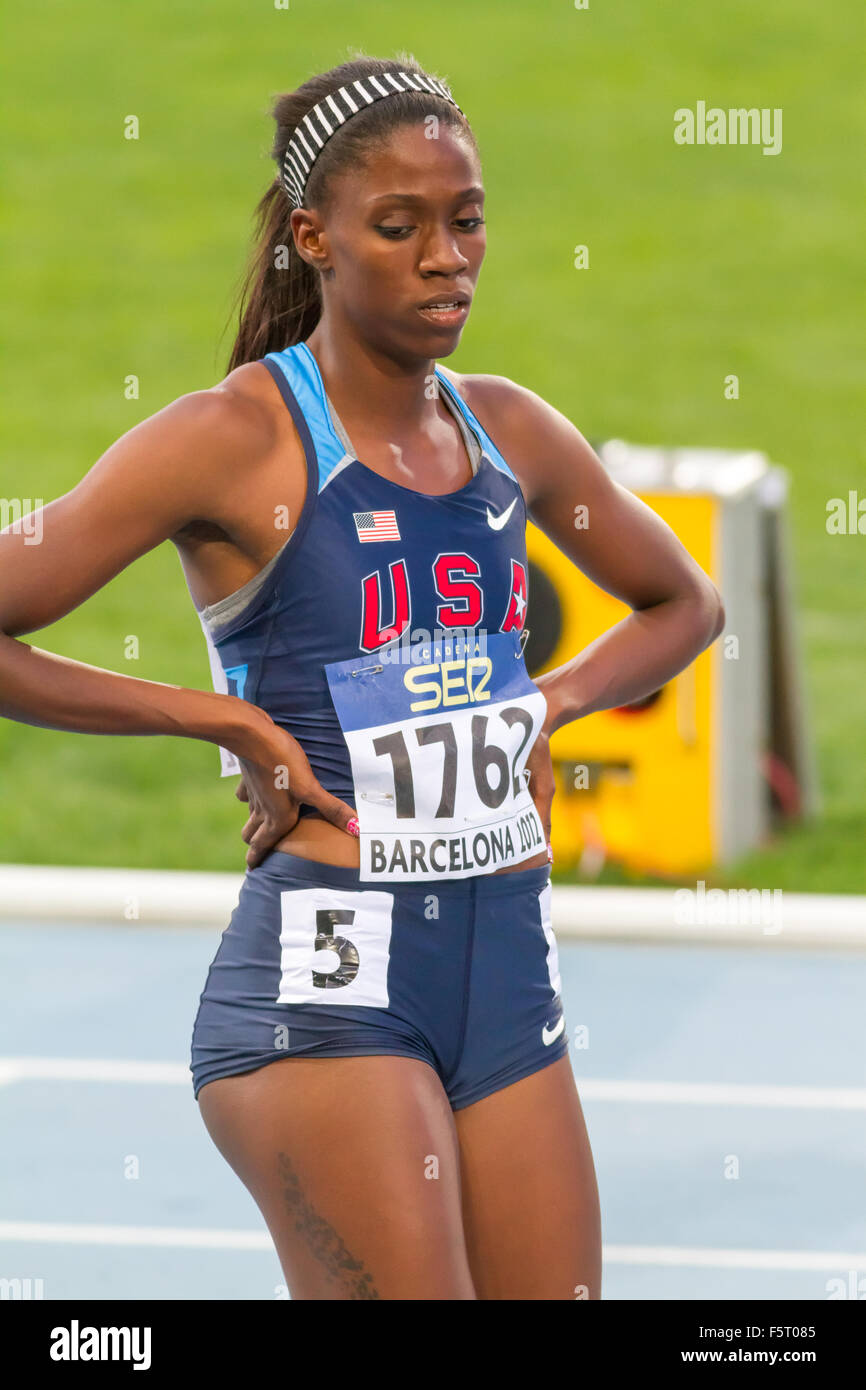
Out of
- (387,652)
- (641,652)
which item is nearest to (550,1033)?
(387,652)

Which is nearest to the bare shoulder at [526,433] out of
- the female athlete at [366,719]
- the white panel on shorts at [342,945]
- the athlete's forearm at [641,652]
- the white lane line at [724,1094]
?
the female athlete at [366,719]

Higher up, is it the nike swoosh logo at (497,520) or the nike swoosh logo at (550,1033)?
the nike swoosh logo at (497,520)

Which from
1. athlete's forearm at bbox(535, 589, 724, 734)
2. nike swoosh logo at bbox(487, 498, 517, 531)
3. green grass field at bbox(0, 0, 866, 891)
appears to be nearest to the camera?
nike swoosh logo at bbox(487, 498, 517, 531)

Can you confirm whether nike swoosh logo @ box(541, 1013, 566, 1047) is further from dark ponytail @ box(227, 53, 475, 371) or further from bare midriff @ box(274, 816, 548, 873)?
dark ponytail @ box(227, 53, 475, 371)

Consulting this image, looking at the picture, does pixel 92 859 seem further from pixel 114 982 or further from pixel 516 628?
pixel 516 628

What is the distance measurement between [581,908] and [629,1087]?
1.38 m

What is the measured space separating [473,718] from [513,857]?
22cm

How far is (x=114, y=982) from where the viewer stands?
7.46 meters

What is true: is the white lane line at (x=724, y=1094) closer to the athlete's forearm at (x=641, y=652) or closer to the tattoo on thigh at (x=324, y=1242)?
the athlete's forearm at (x=641, y=652)

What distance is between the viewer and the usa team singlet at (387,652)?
2.80 meters

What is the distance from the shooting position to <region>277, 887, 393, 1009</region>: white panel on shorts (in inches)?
110

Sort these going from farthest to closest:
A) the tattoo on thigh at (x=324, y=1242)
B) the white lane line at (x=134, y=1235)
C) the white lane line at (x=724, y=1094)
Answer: the white lane line at (x=724, y=1094), the white lane line at (x=134, y=1235), the tattoo on thigh at (x=324, y=1242)

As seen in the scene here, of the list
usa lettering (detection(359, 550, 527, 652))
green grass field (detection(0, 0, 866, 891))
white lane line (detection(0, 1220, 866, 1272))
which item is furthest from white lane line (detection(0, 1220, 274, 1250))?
green grass field (detection(0, 0, 866, 891))

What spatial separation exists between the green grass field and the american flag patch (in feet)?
30.0
